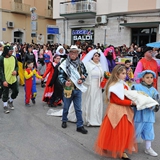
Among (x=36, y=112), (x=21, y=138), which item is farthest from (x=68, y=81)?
(x=36, y=112)

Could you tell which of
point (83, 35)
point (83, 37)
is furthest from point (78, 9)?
point (83, 37)

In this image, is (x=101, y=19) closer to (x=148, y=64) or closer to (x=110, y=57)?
(x=110, y=57)

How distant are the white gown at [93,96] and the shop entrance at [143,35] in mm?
14568

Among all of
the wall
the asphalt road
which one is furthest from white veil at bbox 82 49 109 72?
the wall

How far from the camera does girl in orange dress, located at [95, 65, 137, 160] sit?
143 inches

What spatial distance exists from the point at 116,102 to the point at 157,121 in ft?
8.48

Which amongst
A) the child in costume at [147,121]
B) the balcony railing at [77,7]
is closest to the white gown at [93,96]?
the child in costume at [147,121]

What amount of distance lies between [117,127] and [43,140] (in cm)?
157

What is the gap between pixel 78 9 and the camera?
21953 mm

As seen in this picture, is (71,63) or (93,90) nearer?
(71,63)

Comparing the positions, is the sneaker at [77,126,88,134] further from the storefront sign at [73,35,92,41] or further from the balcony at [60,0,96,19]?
the storefront sign at [73,35,92,41]

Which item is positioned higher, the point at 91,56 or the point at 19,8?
the point at 19,8

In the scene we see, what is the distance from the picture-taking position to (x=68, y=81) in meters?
4.74

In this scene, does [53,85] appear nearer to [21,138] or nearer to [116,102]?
[21,138]
